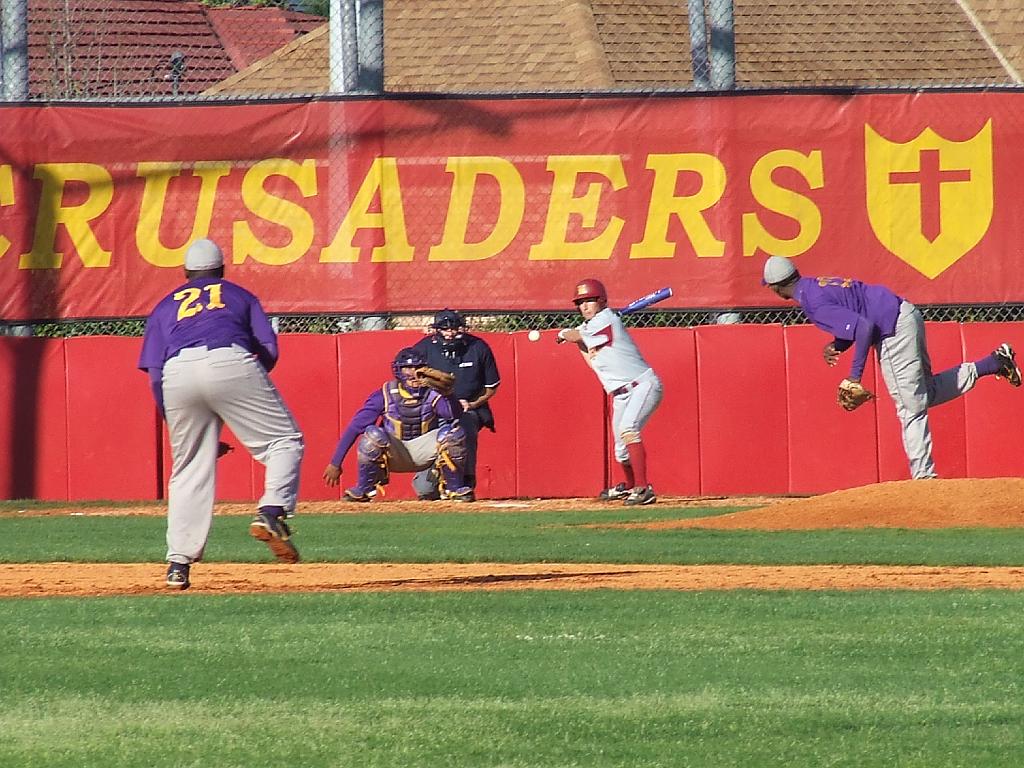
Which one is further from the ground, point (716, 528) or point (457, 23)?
point (457, 23)

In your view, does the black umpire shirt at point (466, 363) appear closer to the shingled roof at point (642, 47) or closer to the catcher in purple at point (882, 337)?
the catcher in purple at point (882, 337)

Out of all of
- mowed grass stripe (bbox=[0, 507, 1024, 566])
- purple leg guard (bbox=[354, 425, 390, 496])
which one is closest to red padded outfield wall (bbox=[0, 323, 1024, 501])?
purple leg guard (bbox=[354, 425, 390, 496])

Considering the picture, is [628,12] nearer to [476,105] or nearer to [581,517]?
[476,105]

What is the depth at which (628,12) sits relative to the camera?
3256 cm

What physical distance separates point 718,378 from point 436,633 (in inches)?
344

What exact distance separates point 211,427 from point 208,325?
0.47 m

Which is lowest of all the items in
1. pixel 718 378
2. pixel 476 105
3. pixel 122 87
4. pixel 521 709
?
pixel 521 709

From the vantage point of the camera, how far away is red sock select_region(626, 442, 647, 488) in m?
14.8

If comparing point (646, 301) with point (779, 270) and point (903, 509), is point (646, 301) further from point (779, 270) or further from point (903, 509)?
point (903, 509)

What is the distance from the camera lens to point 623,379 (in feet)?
49.1

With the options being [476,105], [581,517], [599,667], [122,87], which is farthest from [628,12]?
[599,667]

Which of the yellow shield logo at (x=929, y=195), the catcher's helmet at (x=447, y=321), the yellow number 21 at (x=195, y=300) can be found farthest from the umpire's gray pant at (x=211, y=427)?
the yellow shield logo at (x=929, y=195)

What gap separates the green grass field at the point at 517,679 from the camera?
5.36 metres

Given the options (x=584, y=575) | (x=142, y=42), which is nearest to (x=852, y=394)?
(x=584, y=575)
